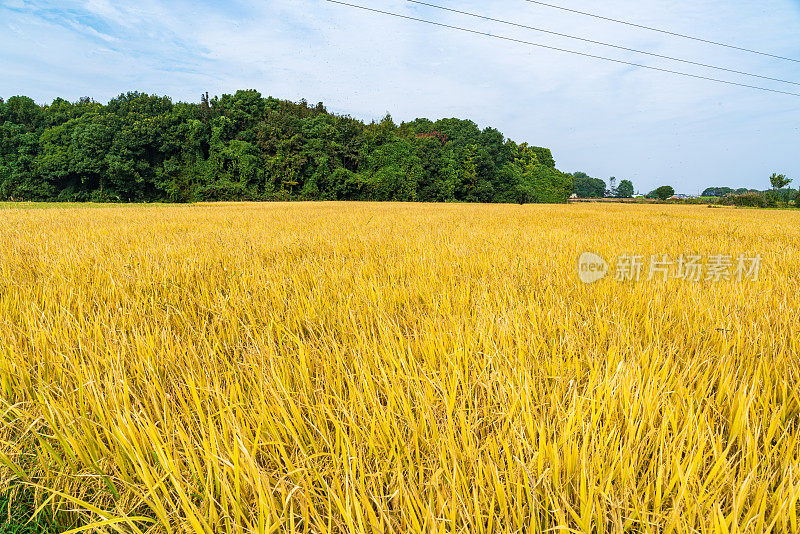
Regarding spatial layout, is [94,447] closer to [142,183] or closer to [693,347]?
[693,347]

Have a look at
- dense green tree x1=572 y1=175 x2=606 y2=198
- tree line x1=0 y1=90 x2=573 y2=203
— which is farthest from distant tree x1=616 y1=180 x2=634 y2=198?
tree line x1=0 y1=90 x2=573 y2=203

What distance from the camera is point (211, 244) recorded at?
3.85 meters

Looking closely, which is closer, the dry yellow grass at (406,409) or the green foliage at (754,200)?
the dry yellow grass at (406,409)

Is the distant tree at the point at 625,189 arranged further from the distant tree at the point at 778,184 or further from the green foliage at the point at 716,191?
the distant tree at the point at 778,184

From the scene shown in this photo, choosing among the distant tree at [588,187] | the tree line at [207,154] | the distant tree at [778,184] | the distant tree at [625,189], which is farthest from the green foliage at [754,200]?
the distant tree at [625,189]

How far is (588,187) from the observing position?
12100 cm

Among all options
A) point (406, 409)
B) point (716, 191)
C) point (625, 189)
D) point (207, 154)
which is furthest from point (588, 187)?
point (406, 409)

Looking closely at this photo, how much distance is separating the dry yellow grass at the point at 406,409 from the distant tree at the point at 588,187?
131108 millimetres

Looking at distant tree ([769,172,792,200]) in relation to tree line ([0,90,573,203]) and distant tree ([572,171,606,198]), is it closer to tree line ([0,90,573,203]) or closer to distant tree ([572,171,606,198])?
tree line ([0,90,573,203])

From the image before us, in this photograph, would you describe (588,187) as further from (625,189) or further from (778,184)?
(778,184)

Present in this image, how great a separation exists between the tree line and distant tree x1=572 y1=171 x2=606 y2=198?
98377 mm

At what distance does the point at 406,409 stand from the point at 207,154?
131 feet

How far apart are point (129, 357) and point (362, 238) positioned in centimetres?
316

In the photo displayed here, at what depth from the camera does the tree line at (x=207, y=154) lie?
98.9ft
